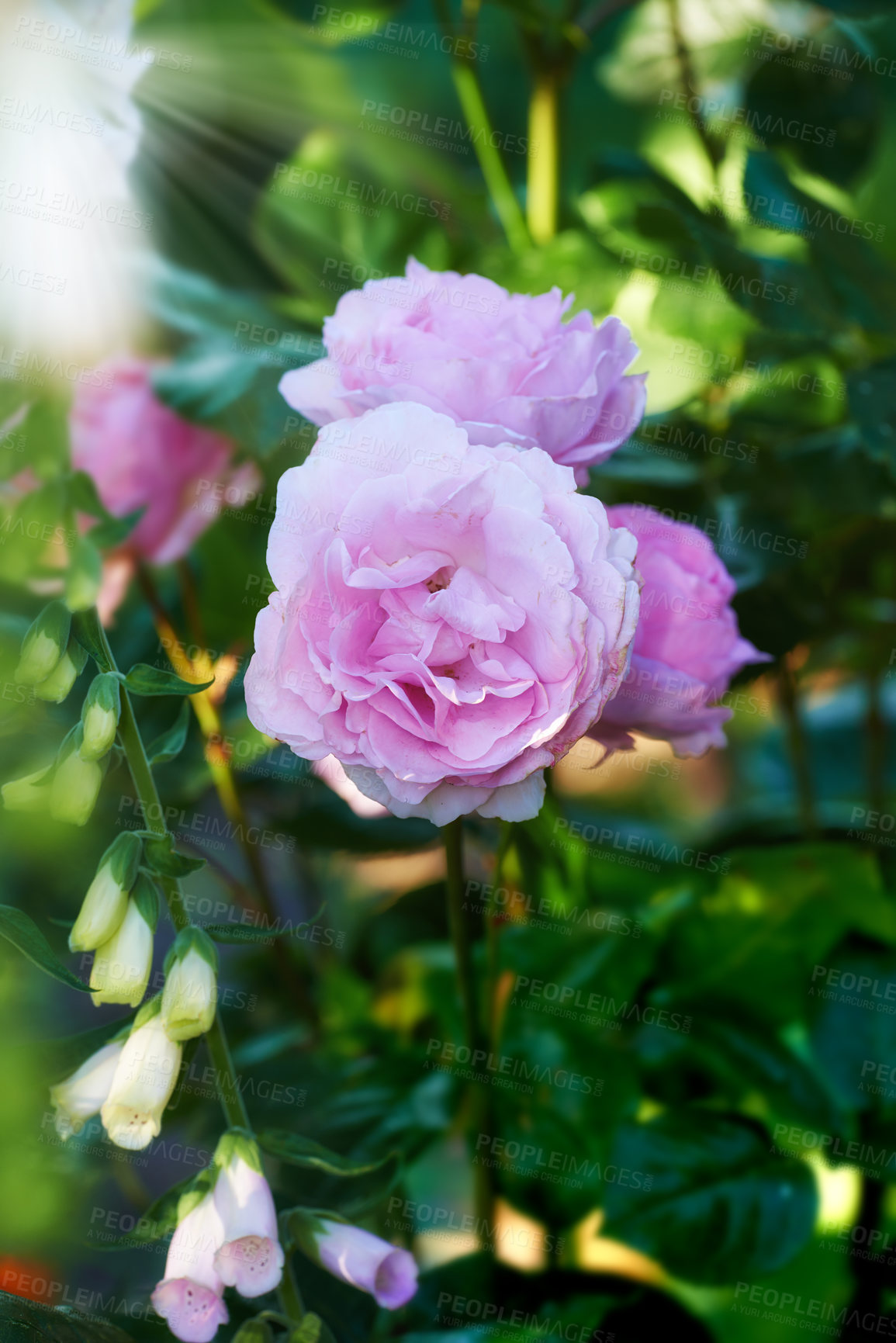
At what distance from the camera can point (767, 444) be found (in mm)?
683

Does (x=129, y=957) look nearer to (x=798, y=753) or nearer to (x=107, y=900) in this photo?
(x=107, y=900)

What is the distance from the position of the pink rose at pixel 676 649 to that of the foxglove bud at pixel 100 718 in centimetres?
18

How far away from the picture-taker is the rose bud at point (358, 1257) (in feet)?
1.19

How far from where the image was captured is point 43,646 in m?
0.33

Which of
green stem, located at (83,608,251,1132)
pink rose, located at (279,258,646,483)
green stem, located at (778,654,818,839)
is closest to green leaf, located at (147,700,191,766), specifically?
green stem, located at (83,608,251,1132)

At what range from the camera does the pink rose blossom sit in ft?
1.09

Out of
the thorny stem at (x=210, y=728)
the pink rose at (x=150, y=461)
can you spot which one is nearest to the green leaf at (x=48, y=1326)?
the thorny stem at (x=210, y=728)

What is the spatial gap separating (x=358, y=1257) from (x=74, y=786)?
0.63 ft

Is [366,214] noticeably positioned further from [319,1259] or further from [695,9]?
[319,1259]

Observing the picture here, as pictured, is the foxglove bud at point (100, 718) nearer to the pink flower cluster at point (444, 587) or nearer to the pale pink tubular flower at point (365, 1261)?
the pink flower cluster at point (444, 587)

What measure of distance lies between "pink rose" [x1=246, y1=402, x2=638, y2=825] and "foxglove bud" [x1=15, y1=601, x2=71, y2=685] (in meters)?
0.06

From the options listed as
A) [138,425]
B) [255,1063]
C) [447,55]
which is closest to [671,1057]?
[255,1063]

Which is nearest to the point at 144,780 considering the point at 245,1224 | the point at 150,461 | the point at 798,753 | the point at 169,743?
the point at 169,743

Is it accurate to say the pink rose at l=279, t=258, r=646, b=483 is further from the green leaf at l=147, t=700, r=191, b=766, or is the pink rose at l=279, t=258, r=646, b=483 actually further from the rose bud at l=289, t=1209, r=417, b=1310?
the rose bud at l=289, t=1209, r=417, b=1310
